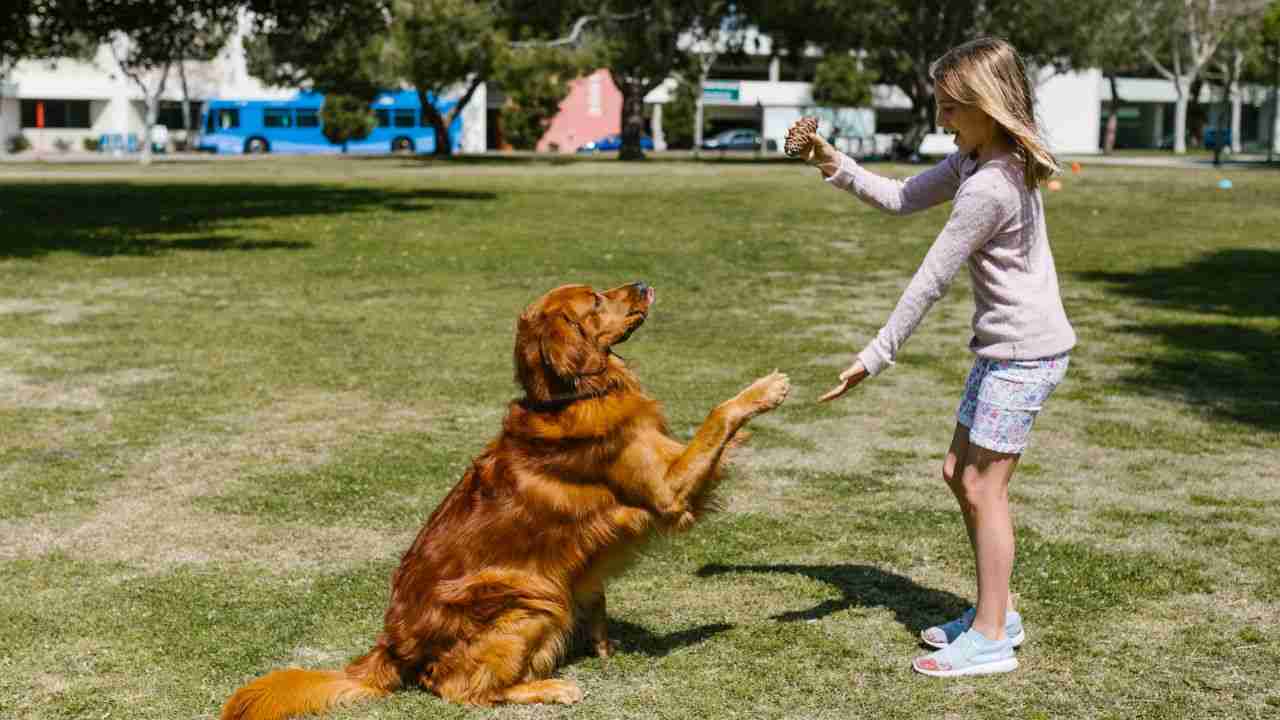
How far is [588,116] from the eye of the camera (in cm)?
9175

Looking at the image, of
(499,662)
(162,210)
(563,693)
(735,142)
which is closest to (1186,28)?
(735,142)

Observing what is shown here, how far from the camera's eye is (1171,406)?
9.29 meters

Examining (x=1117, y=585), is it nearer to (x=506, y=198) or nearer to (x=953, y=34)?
(x=506, y=198)

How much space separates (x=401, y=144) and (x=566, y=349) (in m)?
75.1

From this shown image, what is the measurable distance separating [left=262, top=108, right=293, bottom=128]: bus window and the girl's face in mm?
74451

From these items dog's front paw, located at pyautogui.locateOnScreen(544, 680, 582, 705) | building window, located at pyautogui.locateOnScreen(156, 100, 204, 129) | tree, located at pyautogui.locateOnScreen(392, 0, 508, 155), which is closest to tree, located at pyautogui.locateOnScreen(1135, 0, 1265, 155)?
tree, located at pyautogui.locateOnScreen(392, 0, 508, 155)

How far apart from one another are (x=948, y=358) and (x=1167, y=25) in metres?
74.0

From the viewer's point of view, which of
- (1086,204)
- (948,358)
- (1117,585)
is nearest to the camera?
(1117,585)

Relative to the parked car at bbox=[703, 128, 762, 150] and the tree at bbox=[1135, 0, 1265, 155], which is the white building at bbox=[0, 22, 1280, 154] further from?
the tree at bbox=[1135, 0, 1265, 155]

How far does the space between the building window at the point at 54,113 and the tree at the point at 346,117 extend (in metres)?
21.2

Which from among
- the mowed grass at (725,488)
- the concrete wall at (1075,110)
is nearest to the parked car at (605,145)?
the concrete wall at (1075,110)

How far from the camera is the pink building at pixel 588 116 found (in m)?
91.1

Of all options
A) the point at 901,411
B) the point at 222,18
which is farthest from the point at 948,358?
the point at 222,18

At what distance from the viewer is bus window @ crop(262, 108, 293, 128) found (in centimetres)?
7475
